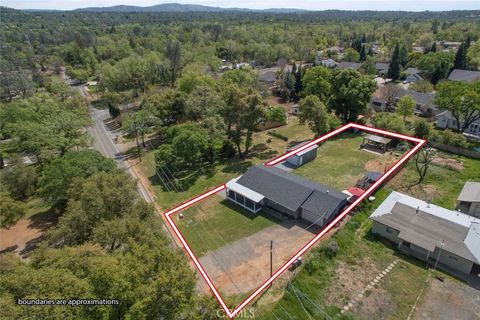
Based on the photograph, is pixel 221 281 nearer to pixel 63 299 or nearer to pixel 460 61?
pixel 63 299

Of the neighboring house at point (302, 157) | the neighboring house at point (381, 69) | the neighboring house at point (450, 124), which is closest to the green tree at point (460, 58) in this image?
→ the neighboring house at point (381, 69)

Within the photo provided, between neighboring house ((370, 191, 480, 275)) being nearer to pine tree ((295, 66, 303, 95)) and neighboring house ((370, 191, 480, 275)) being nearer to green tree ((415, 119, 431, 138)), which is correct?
green tree ((415, 119, 431, 138))

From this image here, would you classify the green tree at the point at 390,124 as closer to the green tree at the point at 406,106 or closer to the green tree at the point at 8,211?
the green tree at the point at 406,106

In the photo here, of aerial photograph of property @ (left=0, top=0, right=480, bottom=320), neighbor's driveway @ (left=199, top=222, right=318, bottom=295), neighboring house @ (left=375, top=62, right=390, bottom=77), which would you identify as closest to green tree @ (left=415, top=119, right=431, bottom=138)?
aerial photograph of property @ (left=0, top=0, right=480, bottom=320)

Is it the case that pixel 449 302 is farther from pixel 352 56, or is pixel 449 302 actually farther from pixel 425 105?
pixel 352 56

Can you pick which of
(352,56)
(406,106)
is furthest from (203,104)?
(352,56)

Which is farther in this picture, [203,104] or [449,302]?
[203,104]
